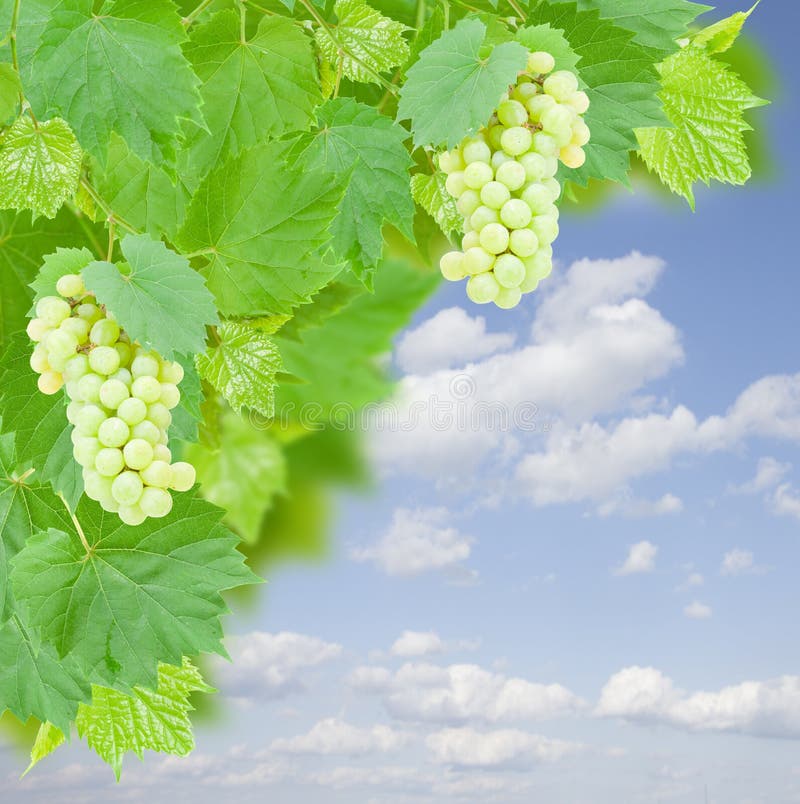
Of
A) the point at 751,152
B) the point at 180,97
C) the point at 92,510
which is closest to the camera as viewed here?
the point at 180,97

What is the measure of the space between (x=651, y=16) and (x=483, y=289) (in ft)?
0.84

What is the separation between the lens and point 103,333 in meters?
0.52

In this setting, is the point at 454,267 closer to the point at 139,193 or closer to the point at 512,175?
the point at 512,175

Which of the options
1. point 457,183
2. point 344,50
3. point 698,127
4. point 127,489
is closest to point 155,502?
point 127,489

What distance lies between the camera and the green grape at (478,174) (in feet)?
1.77

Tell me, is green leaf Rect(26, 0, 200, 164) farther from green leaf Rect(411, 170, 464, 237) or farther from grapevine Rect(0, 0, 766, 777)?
green leaf Rect(411, 170, 464, 237)

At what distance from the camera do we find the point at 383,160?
25.4 inches

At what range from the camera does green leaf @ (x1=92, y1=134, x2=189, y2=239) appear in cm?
68

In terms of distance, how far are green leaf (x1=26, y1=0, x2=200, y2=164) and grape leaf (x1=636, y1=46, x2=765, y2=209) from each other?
375mm

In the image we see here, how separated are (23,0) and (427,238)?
1.01ft

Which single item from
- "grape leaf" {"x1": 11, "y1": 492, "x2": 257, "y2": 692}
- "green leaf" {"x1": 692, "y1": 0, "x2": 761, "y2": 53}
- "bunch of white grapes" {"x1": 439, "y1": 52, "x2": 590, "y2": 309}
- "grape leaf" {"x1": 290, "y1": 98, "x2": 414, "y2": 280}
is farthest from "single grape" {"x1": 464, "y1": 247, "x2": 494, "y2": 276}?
"green leaf" {"x1": 692, "y1": 0, "x2": 761, "y2": 53}

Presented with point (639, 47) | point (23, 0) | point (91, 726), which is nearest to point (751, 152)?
point (639, 47)

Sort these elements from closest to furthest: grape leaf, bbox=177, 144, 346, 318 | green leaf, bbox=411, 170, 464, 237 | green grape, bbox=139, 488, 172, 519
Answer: green grape, bbox=139, 488, 172, 519
grape leaf, bbox=177, 144, 346, 318
green leaf, bbox=411, 170, 464, 237

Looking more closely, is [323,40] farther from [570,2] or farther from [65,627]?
[65,627]
